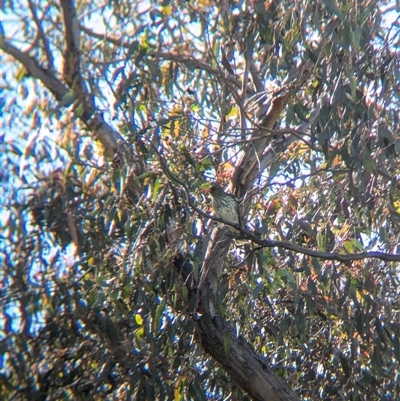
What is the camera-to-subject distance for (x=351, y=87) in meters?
5.00

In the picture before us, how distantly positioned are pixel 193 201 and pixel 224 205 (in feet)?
0.76

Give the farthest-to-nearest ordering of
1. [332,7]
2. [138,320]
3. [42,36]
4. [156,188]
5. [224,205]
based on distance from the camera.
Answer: [224,205], [138,320], [156,188], [42,36], [332,7]

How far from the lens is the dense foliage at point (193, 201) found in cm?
486

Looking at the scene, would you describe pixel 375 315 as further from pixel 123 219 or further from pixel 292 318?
pixel 123 219

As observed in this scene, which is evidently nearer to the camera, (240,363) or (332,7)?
(332,7)

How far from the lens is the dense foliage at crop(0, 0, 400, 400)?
4863 mm

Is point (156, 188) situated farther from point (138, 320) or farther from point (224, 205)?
point (138, 320)

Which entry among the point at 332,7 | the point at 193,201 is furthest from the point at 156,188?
the point at 332,7

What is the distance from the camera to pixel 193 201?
5.59 m

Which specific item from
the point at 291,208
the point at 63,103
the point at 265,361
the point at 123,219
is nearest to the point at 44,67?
the point at 63,103

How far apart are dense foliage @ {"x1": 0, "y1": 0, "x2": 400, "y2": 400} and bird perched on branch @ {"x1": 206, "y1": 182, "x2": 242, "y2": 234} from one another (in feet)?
0.29

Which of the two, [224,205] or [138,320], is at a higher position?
[224,205]

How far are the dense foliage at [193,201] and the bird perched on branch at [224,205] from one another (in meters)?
0.09

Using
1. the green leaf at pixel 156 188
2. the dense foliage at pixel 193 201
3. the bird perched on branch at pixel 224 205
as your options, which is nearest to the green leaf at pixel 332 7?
the dense foliage at pixel 193 201
